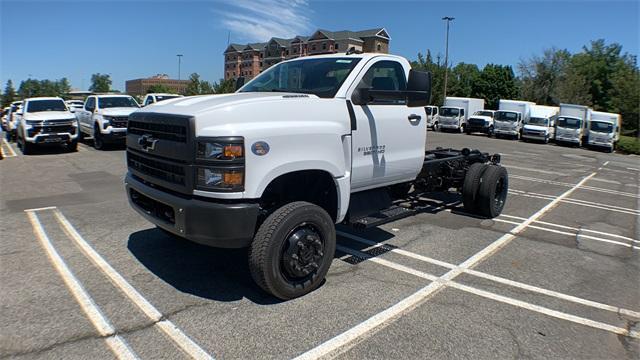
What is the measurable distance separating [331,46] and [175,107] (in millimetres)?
91539

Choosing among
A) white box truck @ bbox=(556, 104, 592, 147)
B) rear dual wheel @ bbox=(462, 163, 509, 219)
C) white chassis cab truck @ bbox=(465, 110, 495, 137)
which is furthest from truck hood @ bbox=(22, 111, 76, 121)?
white box truck @ bbox=(556, 104, 592, 147)

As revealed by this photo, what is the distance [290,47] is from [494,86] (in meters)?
52.0

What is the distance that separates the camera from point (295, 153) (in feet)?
12.5

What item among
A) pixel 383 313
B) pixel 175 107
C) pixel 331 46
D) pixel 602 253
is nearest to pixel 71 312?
pixel 175 107

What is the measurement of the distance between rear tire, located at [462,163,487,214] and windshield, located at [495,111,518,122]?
94.6ft

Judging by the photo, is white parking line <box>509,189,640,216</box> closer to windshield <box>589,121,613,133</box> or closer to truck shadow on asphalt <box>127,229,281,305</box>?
truck shadow on asphalt <box>127,229,281,305</box>

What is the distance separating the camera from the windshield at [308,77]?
4.66 metres

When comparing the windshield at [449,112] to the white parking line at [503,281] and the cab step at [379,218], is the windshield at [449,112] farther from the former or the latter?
the cab step at [379,218]

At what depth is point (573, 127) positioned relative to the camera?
31188mm

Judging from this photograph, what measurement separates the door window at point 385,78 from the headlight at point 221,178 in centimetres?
187

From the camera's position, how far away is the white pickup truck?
15414mm

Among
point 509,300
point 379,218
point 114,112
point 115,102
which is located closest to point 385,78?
point 379,218

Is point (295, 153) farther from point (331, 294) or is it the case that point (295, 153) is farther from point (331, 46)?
point (331, 46)

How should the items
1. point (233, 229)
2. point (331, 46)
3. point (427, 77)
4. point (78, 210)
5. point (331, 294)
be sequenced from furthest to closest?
point (331, 46) → point (78, 210) → point (427, 77) → point (331, 294) → point (233, 229)
